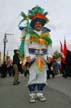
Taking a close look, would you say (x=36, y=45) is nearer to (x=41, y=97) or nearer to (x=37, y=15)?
(x=37, y=15)

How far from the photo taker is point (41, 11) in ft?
32.7

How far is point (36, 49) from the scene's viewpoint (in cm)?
980

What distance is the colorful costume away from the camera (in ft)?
32.0

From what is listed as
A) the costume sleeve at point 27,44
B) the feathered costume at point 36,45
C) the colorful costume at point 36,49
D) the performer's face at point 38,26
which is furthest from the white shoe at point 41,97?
the performer's face at point 38,26

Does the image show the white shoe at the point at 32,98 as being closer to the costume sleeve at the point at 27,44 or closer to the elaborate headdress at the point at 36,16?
the costume sleeve at the point at 27,44

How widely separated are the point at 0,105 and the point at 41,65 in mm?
1331

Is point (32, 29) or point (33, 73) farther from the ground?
point (32, 29)

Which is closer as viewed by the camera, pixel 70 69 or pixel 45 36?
pixel 45 36

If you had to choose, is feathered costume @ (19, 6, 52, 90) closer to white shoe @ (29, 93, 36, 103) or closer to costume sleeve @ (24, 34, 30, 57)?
costume sleeve @ (24, 34, 30, 57)

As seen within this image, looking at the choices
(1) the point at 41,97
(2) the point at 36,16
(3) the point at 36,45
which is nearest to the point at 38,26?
(2) the point at 36,16

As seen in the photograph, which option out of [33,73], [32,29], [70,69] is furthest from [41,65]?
[70,69]

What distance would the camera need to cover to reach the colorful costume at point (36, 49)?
32.0ft

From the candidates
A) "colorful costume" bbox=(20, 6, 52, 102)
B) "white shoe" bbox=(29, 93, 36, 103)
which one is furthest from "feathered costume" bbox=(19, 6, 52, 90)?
"white shoe" bbox=(29, 93, 36, 103)

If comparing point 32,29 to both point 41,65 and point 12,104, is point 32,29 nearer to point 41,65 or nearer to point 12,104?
point 41,65
